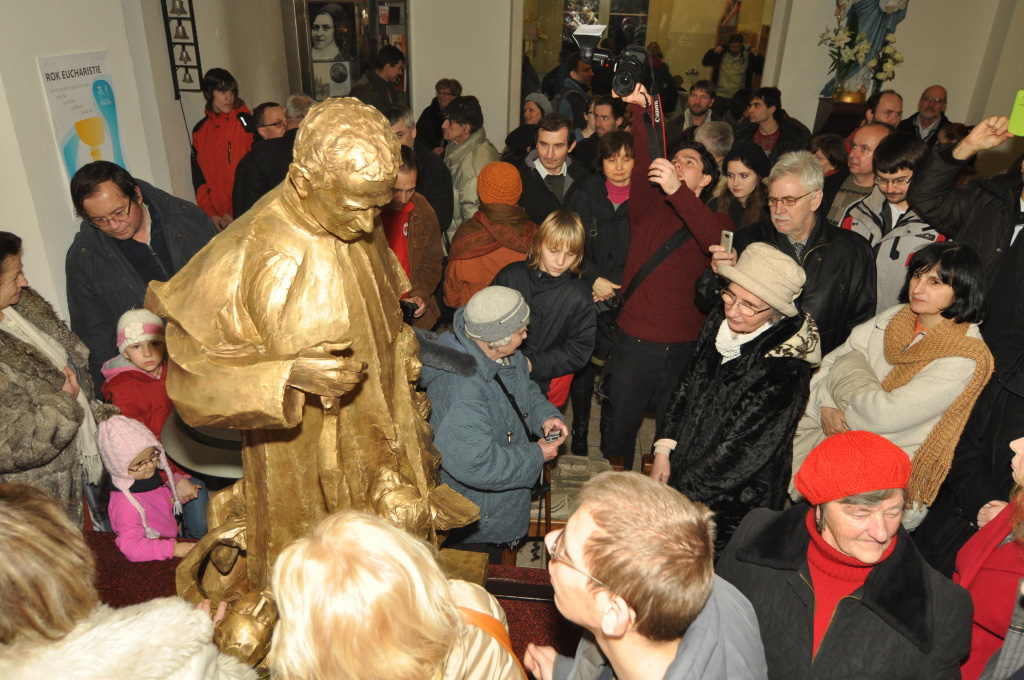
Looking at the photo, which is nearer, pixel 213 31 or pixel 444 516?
pixel 444 516

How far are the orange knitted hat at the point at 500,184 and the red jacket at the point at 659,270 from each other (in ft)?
2.53

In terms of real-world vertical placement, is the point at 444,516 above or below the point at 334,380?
below

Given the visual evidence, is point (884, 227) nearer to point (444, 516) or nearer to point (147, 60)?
point (444, 516)

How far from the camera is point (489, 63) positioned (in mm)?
9469

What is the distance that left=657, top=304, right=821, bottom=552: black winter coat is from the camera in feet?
8.84

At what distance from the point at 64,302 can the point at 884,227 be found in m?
4.84

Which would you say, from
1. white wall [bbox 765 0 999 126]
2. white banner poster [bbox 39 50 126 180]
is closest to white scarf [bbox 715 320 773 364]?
white banner poster [bbox 39 50 126 180]

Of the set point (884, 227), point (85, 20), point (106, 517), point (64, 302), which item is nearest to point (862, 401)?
point (884, 227)

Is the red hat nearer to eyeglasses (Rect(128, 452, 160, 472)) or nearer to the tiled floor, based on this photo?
the tiled floor

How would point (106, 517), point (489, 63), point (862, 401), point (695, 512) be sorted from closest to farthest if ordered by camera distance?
point (695, 512)
point (862, 401)
point (106, 517)
point (489, 63)

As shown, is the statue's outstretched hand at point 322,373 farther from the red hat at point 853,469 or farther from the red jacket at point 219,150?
the red jacket at point 219,150

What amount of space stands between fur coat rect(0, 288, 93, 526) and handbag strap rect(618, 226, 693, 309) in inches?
111

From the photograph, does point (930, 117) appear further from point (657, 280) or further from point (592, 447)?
point (592, 447)

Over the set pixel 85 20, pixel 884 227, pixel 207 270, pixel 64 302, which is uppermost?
pixel 85 20
